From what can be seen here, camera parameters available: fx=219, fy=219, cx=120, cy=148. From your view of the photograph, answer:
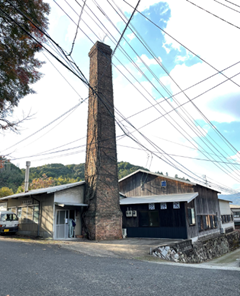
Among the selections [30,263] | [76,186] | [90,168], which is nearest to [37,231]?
[76,186]

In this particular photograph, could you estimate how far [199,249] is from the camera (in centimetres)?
1565

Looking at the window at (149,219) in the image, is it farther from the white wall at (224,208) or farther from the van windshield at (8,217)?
the white wall at (224,208)

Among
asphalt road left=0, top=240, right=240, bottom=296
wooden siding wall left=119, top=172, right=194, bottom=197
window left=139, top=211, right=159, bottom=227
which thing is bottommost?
asphalt road left=0, top=240, right=240, bottom=296

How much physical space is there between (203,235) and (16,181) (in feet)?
131

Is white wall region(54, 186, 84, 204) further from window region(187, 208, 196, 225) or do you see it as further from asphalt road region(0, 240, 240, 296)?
asphalt road region(0, 240, 240, 296)

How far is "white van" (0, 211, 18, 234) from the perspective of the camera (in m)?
17.2

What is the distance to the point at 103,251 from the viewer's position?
10734 millimetres

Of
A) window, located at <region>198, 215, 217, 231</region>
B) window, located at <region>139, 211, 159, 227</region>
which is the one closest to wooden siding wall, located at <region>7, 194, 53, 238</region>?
window, located at <region>139, 211, 159, 227</region>

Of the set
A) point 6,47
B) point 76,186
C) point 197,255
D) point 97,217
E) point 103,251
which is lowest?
point 197,255

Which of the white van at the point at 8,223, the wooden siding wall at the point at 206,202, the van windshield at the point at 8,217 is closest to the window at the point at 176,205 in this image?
the wooden siding wall at the point at 206,202

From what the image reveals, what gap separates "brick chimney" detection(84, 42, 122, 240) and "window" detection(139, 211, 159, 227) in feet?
7.90

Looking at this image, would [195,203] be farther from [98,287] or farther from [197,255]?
[98,287]

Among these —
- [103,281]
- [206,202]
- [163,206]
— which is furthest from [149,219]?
[103,281]

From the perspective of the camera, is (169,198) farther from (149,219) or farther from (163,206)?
(149,219)
